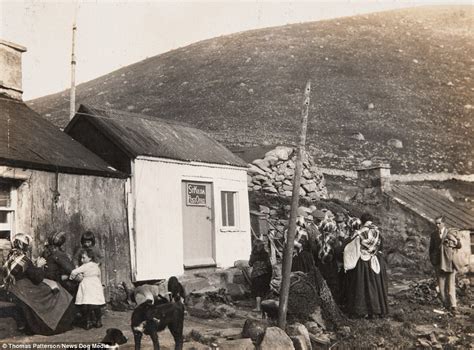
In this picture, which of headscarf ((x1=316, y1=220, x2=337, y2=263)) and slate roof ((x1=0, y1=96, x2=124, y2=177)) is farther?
headscarf ((x1=316, y1=220, x2=337, y2=263))

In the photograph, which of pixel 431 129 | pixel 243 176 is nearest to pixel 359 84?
pixel 431 129

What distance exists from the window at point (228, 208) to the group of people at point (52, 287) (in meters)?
5.90

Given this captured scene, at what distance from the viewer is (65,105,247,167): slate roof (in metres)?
12.5

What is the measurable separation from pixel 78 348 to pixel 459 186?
2299 centimetres

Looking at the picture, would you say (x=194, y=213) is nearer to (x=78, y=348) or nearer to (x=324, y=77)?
(x=78, y=348)

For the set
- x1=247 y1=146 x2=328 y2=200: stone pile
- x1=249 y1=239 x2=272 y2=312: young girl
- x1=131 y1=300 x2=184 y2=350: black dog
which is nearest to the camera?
x1=131 y1=300 x2=184 y2=350: black dog

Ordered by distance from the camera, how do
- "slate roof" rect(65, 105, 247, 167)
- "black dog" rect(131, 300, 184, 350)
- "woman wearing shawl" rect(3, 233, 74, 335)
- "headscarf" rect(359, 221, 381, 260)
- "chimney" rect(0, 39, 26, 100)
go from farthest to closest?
1. "slate roof" rect(65, 105, 247, 167)
2. "chimney" rect(0, 39, 26, 100)
3. "headscarf" rect(359, 221, 381, 260)
4. "woman wearing shawl" rect(3, 233, 74, 335)
5. "black dog" rect(131, 300, 184, 350)

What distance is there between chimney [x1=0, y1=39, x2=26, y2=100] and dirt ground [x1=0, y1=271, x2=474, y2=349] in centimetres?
593

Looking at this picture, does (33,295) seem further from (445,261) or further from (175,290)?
(445,261)

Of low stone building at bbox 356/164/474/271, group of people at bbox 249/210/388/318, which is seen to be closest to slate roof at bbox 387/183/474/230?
low stone building at bbox 356/164/474/271

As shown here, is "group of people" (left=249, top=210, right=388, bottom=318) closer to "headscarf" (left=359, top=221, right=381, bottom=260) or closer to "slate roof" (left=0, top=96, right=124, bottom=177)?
"headscarf" (left=359, top=221, right=381, bottom=260)

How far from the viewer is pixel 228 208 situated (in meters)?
14.8

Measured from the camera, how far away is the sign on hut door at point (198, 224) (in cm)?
1351

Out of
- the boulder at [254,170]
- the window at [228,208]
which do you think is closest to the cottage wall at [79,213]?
the window at [228,208]
